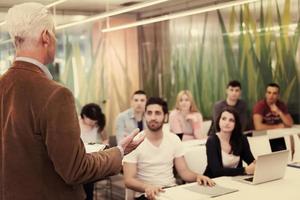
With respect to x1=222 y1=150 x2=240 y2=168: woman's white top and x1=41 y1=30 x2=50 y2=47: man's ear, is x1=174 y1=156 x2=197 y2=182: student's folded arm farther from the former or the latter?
x1=41 y1=30 x2=50 y2=47: man's ear

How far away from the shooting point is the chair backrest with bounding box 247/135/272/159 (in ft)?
12.1

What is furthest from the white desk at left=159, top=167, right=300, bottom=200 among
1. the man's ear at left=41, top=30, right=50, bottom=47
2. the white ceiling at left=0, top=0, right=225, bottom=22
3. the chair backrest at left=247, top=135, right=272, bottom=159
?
the white ceiling at left=0, top=0, right=225, bottom=22

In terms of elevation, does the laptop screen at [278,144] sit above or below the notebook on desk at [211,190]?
above

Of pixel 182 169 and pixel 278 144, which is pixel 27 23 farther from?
pixel 278 144

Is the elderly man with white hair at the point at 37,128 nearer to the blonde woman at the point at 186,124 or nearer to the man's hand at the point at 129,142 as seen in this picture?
the man's hand at the point at 129,142

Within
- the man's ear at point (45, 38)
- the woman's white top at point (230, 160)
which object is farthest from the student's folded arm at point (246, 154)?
the man's ear at point (45, 38)

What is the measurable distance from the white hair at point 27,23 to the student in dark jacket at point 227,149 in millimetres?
2040

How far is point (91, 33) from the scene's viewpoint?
8.20m

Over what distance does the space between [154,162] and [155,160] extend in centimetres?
2

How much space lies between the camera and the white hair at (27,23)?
146cm

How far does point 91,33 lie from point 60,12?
724 millimetres

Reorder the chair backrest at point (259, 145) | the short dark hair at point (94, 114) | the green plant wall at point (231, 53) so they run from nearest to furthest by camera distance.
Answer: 1. the chair backrest at point (259, 145)
2. the short dark hair at point (94, 114)
3. the green plant wall at point (231, 53)

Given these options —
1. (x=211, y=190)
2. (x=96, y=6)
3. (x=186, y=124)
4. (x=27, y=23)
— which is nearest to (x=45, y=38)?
(x=27, y=23)

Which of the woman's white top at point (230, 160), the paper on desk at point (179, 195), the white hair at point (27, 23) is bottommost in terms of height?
the paper on desk at point (179, 195)
